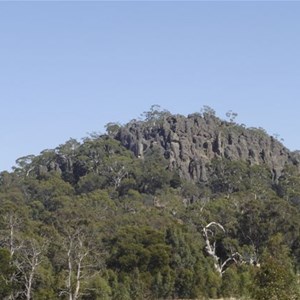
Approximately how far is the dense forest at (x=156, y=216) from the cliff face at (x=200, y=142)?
0.27 metres

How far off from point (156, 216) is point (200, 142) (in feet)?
185

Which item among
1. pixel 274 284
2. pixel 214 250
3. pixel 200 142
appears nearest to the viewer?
pixel 274 284

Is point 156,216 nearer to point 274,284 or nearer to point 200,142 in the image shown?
point 274,284

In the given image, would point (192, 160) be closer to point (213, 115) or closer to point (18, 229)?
point (213, 115)

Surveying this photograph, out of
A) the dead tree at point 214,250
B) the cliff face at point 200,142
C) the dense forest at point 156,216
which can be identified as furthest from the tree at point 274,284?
the cliff face at point 200,142

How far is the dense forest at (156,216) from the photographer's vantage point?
5247 centimetres

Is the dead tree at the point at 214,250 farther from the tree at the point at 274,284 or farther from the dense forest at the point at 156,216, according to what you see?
the tree at the point at 274,284

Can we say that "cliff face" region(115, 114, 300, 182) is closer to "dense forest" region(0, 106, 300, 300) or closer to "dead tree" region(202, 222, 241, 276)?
"dense forest" region(0, 106, 300, 300)

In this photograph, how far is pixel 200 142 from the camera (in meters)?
138

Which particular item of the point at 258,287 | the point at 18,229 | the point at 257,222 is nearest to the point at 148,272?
the point at 18,229

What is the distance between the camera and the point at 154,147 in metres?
137

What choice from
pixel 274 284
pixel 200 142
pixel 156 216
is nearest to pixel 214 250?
pixel 156 216

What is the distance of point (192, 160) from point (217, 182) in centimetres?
1356

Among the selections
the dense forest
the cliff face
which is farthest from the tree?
the cliff face
